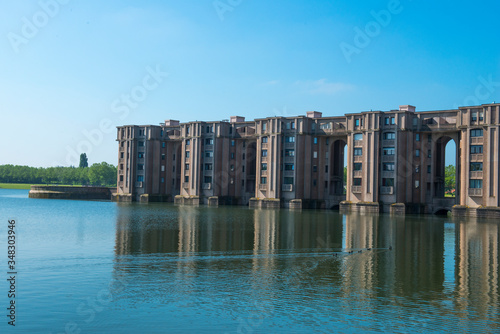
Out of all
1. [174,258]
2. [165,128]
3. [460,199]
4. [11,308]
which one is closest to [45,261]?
[174,258]

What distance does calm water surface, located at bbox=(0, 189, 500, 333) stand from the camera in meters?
22.0

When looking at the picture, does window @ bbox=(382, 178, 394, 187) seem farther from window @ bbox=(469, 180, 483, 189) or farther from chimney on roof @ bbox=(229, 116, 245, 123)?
chimney on roof @ bbox=(229, 116, 245, 123)

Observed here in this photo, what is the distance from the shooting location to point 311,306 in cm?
2481

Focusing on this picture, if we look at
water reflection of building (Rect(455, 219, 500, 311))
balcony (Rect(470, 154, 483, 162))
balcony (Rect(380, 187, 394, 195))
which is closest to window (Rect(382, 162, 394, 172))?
balcony (Rect(380, 187, 394, 195))

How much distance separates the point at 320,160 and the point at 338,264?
92468mm

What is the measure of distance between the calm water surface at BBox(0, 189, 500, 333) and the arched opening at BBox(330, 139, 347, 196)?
78.6m

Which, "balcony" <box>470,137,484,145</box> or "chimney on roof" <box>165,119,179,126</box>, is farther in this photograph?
"chimney on roof" <box>165,119,179,126</box>

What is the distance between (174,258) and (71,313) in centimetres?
1555

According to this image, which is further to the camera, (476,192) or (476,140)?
(476,140)

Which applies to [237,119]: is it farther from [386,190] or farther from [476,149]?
[476,149]

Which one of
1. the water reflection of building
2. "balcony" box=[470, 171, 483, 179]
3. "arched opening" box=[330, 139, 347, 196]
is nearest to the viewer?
the water reflection of building

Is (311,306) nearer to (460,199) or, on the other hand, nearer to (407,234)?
(407,234)

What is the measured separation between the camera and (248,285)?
2923cm

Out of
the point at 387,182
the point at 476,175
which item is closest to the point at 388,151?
the point at 387,182
